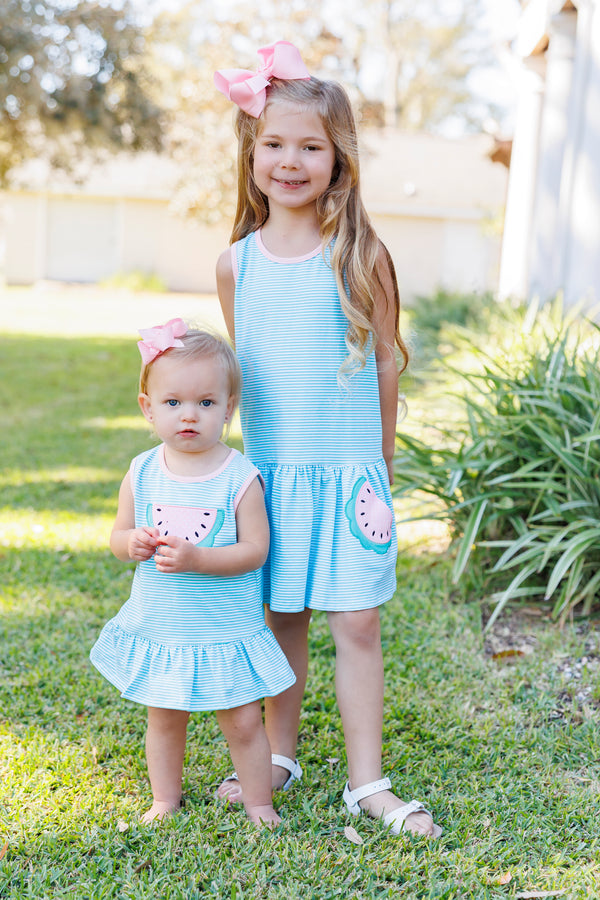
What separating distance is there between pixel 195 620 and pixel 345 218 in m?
1.03

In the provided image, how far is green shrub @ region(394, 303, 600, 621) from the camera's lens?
129 inches

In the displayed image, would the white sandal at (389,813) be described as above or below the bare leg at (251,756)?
below

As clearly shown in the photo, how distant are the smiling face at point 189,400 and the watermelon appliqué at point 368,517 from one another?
1.22ft

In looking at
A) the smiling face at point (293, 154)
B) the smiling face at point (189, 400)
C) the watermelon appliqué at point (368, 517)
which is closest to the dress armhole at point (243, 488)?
the smiling face at point (189, 400)

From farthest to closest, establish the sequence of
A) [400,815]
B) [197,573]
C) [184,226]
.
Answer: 1. [184,226]
2. [400,815]
3. [197,573]

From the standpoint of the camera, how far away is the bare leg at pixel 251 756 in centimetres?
210

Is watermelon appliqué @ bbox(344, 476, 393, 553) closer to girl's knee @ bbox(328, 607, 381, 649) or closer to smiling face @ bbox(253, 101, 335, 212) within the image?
girl's knee @ bbox(328, 607, 381, 649)

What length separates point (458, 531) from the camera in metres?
3.81

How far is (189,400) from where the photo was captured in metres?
2.07


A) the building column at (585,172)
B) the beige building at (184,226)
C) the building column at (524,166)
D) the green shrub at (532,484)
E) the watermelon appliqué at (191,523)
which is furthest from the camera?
the beige building at (184,226)

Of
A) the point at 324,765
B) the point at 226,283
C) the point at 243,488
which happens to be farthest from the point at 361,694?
the point at 226,283

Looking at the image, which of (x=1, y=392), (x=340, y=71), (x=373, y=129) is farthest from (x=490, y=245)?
(x=1, y=392)

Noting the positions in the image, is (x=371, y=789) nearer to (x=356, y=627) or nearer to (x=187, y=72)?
(x=356, y=627)

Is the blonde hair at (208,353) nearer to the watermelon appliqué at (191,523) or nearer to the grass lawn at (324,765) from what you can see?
the watermelon appliqué at (191,523)
